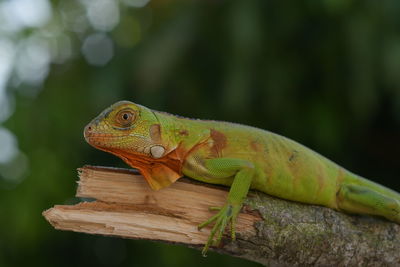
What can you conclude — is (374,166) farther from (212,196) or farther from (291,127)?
(212,196)

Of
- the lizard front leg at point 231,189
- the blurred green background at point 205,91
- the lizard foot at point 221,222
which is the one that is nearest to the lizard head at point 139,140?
the lizard front leg at point 231,189

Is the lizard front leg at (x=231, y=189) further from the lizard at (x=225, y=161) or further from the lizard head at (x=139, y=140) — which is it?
the lizard head at (x=139, y=140)

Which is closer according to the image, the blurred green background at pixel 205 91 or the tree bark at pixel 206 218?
the tree bark at pixel 206 218

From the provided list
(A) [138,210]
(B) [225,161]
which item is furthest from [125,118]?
(B) [225,161]

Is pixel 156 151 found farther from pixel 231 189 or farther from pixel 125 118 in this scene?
pixel 231 189

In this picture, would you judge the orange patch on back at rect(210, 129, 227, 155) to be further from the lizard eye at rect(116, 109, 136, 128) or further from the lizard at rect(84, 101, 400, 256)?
the lizard eye at rect(116, 109, 136, 128)

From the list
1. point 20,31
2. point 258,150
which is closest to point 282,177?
point 258,150

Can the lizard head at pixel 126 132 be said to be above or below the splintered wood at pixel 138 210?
above

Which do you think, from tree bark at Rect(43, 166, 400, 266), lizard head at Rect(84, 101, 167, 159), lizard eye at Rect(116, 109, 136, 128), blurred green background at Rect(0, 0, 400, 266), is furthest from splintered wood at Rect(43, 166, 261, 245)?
blurred green background at Rect(0, 0, 400, 266)
